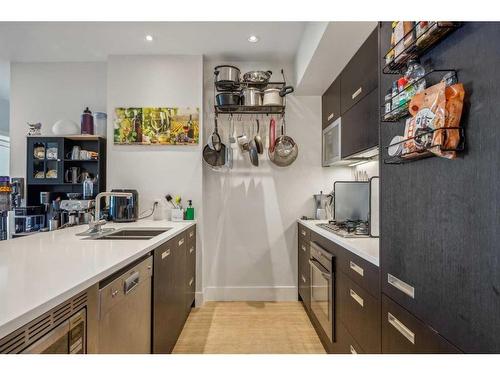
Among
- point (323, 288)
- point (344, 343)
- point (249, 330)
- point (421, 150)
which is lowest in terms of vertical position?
point (249, 330)

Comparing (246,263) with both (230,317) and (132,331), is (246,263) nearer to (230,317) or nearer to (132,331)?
(230,317)

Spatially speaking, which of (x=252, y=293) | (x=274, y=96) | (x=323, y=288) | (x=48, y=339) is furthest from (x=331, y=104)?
(x=48, y=339)

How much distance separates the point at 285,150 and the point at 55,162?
2566 mm

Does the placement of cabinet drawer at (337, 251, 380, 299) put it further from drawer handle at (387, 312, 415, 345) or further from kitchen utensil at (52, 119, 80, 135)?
kitchen utensil at (52, 119, 80, 135)

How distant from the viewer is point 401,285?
3.19 feet

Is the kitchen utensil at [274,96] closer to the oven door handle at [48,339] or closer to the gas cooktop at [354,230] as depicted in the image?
the gas cooktop at [354,230]

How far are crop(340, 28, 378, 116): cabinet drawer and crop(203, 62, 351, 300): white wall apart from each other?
0.74 m

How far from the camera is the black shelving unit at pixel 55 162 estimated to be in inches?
113

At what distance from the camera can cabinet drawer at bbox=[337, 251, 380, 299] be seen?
1.18 metres

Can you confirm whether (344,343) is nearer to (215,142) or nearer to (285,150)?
(285,150)

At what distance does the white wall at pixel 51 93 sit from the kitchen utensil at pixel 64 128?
→ 246mm

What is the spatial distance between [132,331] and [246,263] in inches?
71.4

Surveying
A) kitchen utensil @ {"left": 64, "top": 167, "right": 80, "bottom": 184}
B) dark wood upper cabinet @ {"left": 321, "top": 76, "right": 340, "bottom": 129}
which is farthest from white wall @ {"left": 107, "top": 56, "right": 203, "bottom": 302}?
dark wood upper cabinet @ {"left": 321, "top": 76, "right": 340, "bottom": 129}
